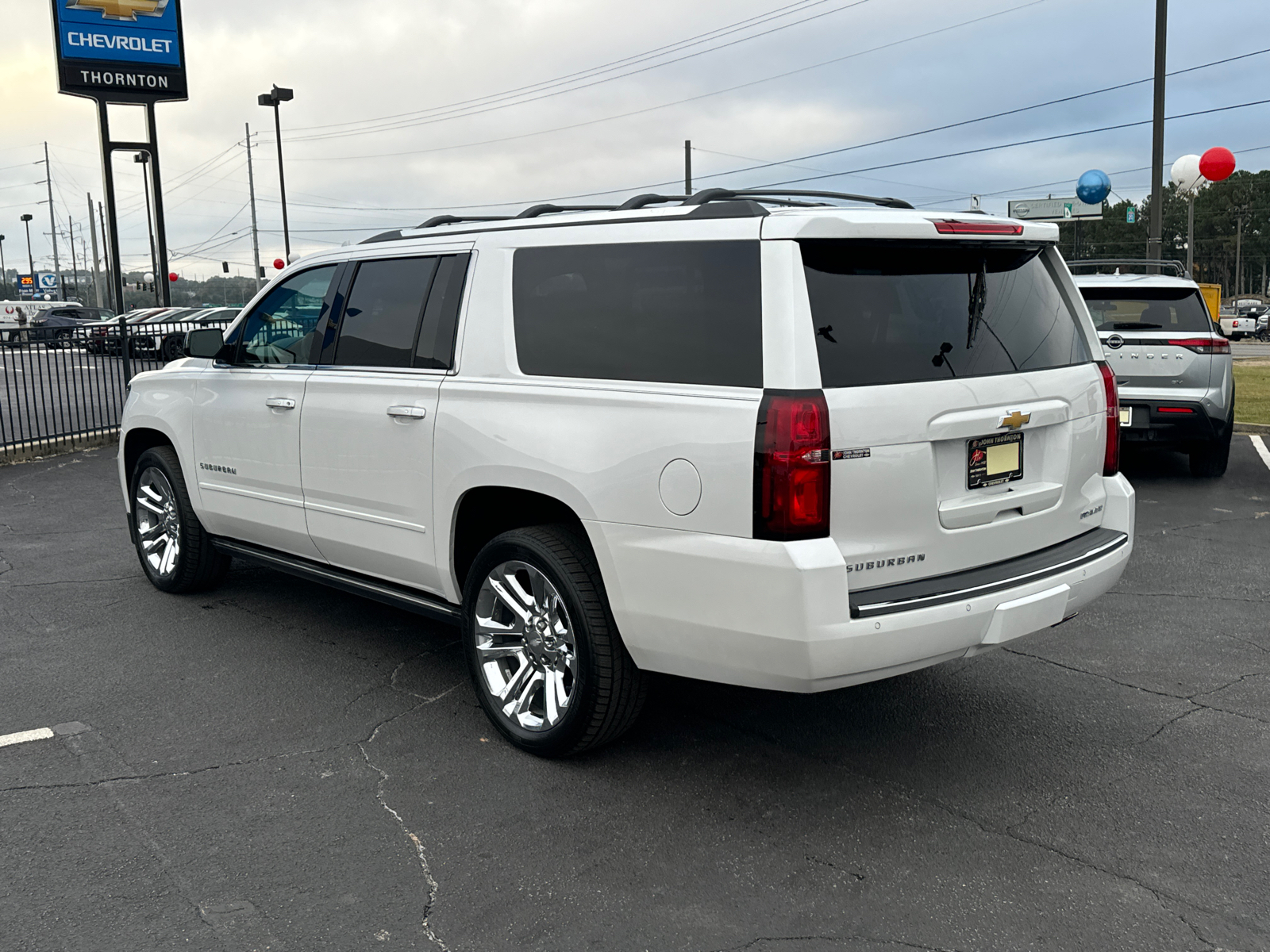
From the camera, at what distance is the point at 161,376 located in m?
6.14

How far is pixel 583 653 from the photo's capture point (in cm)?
374

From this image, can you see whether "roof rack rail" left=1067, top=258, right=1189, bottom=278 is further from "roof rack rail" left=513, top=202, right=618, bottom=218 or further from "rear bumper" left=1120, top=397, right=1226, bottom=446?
"roof rack rail" left=513, top=202, right=618, bottom=218

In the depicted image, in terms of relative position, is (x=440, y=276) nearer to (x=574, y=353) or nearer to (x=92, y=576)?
(x=574, y=353)

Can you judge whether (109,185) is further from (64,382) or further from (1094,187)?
(1094,187)

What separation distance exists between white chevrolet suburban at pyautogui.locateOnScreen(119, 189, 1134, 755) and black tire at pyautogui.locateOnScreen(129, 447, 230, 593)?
4.79 ft

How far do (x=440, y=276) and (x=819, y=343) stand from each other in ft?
5.97

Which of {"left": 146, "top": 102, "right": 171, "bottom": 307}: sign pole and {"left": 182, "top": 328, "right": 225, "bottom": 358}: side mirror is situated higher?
{"left": 146, "top": 102, "right": 171, "bottom": 307}: sign pole

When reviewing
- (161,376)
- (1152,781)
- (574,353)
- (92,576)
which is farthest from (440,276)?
(92,576)

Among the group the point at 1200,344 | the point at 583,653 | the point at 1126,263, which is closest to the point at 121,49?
the point at 1126,263

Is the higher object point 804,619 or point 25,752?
point 804,619

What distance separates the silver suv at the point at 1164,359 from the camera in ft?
29.5

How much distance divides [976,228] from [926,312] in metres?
0.37

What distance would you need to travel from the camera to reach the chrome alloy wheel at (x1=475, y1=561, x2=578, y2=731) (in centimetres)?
393

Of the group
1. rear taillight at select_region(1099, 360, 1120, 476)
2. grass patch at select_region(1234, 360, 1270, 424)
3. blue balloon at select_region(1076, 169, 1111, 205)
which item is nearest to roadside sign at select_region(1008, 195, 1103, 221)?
blue balloon at select_region(1076, 169, 1111, 205)
